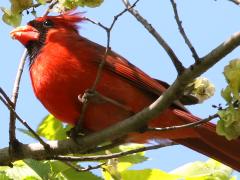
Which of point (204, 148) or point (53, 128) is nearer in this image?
point (53, 128)

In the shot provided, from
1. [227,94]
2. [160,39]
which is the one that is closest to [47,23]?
[160,39]

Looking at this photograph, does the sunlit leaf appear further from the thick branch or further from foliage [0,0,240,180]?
foliage [0,0,240,180]

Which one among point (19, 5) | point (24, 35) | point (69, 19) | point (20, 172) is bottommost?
point (20, 172)

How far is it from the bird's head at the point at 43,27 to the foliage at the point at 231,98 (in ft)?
6.51

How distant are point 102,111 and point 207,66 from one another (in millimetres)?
1084

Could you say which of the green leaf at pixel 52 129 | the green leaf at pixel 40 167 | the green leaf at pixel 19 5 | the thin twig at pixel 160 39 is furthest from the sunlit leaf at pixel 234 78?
the green leaf at pixel 52 129

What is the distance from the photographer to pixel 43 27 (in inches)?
159

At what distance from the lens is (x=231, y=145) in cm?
334

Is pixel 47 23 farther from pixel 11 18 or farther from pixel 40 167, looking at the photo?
pixel 40 167

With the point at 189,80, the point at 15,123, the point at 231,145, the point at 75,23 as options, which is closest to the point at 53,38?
the point at 75,23

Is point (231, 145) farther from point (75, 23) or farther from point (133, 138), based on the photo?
point (75, 23)

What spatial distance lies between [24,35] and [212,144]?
1.43m

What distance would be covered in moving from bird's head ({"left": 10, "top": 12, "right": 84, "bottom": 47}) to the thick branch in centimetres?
111

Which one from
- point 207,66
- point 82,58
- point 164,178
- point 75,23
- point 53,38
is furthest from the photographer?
point 75,23
